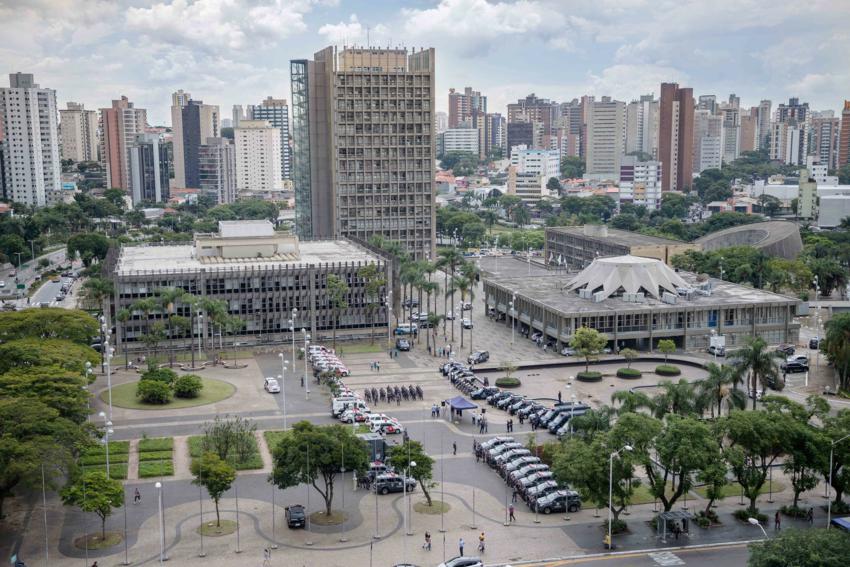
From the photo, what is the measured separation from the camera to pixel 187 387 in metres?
81.6

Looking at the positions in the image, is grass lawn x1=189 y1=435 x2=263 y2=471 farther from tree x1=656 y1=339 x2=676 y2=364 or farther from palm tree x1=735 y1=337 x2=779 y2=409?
tree x1=656 y1=339 x2=676 y2=364

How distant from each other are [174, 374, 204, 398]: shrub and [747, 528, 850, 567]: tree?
53339mm

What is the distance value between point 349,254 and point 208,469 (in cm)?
6996

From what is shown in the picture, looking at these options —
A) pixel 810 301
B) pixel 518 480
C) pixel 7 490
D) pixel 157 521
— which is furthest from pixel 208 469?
pixel 810 301

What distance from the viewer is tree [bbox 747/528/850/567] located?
4084 centimetres

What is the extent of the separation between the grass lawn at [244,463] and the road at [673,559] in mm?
23281

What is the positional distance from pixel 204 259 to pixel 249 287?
11.2 meters

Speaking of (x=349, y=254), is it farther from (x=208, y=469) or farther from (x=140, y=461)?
(x=208, y=469)

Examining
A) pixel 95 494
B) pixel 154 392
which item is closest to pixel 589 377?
pixel 154 392

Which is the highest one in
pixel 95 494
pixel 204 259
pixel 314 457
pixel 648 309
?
pixel 204 259

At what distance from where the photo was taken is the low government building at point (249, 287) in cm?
10200

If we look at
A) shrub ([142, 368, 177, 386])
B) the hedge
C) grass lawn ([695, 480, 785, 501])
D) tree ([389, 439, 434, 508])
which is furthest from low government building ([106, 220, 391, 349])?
grass lawn ([695, 480, 785, 501])

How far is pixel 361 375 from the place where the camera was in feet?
301

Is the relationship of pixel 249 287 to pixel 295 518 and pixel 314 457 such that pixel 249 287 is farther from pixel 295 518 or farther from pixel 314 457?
pixel 295 518
